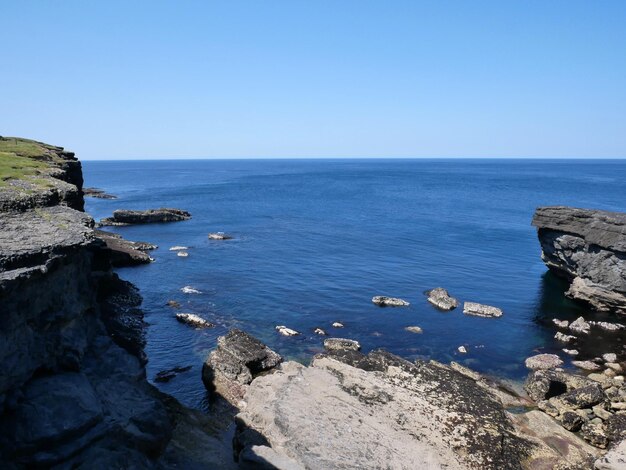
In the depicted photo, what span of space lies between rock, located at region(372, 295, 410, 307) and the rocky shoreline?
1209 cm

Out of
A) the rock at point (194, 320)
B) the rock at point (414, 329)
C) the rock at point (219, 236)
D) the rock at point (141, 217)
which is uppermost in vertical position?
the rock at point (141, 217)

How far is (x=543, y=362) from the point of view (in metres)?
35.9

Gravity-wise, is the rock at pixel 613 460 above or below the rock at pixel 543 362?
above

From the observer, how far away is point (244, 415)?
23.3 m

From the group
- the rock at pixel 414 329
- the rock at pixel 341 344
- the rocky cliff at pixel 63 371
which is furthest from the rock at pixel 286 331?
the rocky cliff at pixel 63 371

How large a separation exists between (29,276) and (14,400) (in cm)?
427

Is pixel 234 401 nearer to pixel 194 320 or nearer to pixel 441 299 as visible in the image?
pixel 194 320

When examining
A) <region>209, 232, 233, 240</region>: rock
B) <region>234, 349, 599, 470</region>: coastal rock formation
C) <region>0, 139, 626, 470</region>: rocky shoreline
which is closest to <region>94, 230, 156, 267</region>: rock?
<region>209, 232, 233, 240</region>: rock

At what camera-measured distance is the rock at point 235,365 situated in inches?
1134

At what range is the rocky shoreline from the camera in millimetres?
15945

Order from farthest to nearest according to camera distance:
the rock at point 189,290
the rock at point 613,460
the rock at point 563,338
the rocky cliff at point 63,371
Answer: the rock at point 189,290 < the rock at point 563,338 < the rock at point 613,460 < the rocky cliff at point 63,371

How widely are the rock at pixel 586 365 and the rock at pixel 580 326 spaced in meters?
7.22

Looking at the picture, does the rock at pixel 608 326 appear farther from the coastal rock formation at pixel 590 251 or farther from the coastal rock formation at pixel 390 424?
the coastal rock formation at pixel 390 424

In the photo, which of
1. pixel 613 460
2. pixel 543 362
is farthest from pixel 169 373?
pixel 543 362
